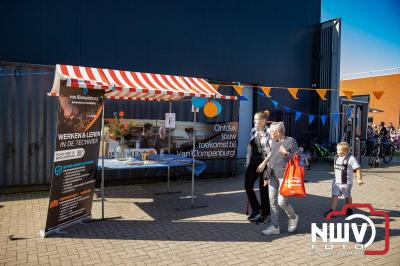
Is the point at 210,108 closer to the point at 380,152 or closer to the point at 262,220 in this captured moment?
the point at 262,220

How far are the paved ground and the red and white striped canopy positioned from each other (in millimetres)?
2305

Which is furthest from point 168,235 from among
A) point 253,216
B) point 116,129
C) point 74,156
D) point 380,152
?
point 380,152

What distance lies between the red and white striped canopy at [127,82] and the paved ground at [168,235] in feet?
7.56

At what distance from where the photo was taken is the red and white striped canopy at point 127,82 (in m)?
5.32

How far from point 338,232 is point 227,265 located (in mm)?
2351

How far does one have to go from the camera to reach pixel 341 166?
6.30m

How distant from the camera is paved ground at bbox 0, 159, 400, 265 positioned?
446cm

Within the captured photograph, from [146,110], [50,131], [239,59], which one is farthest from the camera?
[239,59]

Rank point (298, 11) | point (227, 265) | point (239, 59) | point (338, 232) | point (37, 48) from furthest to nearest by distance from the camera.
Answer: point (298, 11) → point (239, 59) → point (37, 48) → point (338, 232) → point (227, 265)

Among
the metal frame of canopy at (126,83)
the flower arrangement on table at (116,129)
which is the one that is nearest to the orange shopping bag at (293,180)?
the metal frame of canopy at (126,83)

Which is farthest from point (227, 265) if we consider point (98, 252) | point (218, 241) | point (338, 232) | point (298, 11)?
point (298, 11)

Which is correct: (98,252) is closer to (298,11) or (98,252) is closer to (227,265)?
(227,265)

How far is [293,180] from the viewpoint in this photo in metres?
5.02

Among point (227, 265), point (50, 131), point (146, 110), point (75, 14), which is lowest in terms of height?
point (227, 265)
